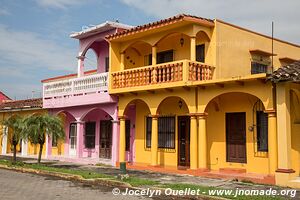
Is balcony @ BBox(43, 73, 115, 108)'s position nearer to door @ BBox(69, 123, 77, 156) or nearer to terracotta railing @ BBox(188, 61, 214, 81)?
door @ BBox(69, 123, 77, 156)

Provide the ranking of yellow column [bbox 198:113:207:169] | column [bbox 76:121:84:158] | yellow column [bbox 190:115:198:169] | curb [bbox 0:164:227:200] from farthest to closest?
column [bbox 76:121:84:158], yellow column [bbox 190:115:198:169], yellow column [bbox 198:113:207:169], curb [bbox 0:164:227:200]

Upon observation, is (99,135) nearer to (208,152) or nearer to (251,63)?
(208,152)

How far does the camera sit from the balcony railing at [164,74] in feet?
47.1

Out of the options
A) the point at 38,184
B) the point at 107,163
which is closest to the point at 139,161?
the point at 107,163

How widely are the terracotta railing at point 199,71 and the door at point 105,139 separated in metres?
6.80

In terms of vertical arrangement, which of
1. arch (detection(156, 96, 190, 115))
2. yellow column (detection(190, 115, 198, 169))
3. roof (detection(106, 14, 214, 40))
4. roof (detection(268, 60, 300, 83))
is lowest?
yellow column (detection(190, 115, 198, 169))

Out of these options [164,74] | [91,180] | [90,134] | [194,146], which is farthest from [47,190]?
[90,134]

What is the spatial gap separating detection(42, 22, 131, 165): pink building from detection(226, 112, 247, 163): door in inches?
208

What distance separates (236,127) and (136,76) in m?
4.72

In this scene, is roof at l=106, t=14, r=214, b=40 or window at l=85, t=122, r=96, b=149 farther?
window at l=85, t=122, r=96, b=149

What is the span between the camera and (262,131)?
45.1 feet

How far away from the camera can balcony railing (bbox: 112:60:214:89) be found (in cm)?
1435

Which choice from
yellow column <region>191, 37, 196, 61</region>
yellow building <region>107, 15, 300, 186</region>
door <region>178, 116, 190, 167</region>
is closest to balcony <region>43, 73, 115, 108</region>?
yellow building <region>107, 15, 300, 186</region>

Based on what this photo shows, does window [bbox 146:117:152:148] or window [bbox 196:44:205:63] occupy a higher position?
window [bbox 196:44:205:63]
